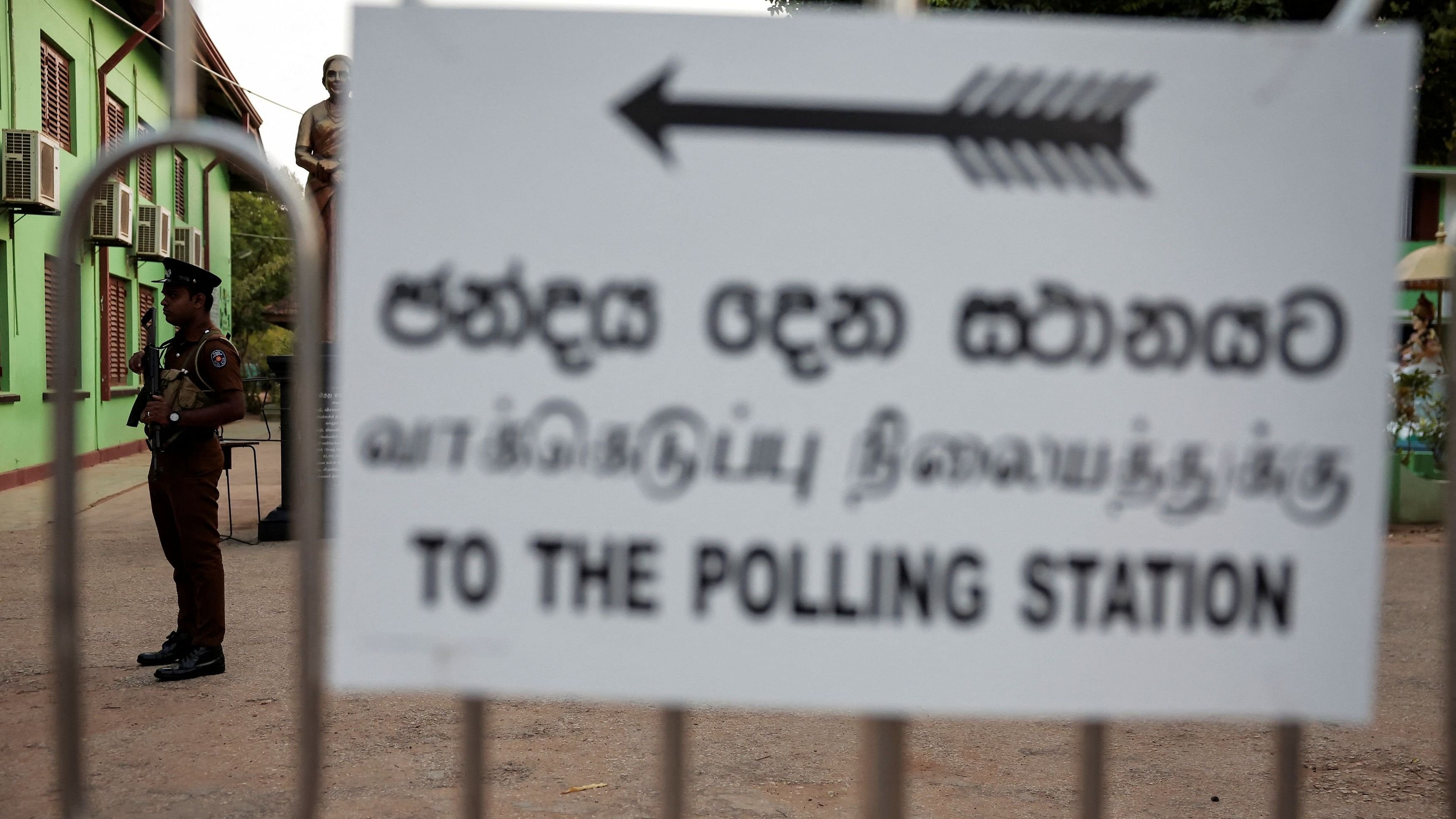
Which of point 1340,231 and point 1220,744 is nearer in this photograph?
point 1340,231

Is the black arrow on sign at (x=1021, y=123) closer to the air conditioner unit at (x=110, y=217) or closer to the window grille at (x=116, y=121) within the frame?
the air conditioner unit at (x=110, y=217)

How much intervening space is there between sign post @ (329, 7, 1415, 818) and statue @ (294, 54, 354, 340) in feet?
21.2

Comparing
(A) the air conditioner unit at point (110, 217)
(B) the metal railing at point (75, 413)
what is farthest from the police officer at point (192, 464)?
(A) the air conditioner unit at point (110, 217)

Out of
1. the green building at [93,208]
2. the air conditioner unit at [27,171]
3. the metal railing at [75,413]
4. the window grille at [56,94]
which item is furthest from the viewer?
the window grille at [56,94]

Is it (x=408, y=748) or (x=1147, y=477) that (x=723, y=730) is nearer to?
(x=408, y=748)

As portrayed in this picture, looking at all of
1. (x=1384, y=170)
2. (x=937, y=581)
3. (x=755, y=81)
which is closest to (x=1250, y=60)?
(x=1384, y=170)

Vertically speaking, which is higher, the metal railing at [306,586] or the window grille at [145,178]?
the window grille at [145,178]

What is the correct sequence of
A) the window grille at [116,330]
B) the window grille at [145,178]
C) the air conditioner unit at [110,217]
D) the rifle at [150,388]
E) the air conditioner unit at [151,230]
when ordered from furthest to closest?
1. the window grille at [145,178]
2. the air conditioner unit at [151,230]
3. the window grille at [116,330]
4. the air conditioner unit at [110,217]
5. the rifle at [150,388]

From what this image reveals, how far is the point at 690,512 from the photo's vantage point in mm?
1470

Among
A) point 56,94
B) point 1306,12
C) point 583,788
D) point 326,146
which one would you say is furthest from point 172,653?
point 56,94

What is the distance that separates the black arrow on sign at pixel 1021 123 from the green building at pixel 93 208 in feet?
Answer: 27.0

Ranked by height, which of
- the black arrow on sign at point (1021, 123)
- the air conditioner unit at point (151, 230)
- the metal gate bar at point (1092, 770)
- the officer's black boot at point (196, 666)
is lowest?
the officer's black boot at point (196, 666)

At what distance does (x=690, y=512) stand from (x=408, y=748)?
9.06 ft

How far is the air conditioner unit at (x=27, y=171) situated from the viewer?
36.3 feet
